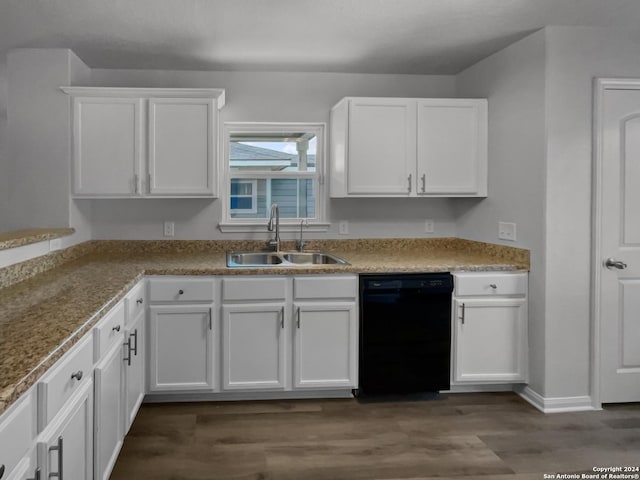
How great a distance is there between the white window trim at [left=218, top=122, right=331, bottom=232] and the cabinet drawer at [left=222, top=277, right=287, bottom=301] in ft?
3.05

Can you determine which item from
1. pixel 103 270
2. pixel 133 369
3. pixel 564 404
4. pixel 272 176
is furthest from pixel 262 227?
pixel 564 404

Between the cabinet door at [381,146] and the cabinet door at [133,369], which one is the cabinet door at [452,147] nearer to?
the cabinet door at [381,146]

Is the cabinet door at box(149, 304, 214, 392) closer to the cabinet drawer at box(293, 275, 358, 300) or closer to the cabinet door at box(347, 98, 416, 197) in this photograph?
the cabinet drawer at box(293, 275, 358, 300)

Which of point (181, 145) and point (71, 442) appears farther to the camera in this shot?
point (181, 145)

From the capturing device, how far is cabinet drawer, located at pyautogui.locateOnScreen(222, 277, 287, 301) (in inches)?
123

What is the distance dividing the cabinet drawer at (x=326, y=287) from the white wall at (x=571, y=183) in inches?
46.3

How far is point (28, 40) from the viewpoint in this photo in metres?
3.19

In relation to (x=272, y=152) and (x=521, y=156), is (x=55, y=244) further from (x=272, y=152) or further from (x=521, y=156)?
(x=521, y=156)

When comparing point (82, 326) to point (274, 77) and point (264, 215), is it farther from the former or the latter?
point (274, 77)

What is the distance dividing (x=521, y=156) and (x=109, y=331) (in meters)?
2.60

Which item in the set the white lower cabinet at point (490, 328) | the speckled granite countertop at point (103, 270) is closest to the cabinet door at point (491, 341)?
the white lower cabinet at point (490, 328)

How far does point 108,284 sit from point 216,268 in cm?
76

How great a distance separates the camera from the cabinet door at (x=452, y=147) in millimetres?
3662

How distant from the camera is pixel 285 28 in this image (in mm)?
3012
